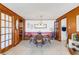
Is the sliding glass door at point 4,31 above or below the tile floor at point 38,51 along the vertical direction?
above

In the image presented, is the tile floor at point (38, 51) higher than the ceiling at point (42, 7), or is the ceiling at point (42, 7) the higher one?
the ceiling at point (42, 7)

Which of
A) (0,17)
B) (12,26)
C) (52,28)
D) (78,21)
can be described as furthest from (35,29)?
(0,17)

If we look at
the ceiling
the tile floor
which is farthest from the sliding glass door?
the ceiling

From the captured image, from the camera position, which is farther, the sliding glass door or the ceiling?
the sliding glass door

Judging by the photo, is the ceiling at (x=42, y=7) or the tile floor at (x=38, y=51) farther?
the tile floor at (x=38, y=51)

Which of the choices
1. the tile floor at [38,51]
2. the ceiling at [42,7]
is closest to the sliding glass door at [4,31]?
the tile floor at [38,51]

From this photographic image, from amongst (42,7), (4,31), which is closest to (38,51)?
(4,31)

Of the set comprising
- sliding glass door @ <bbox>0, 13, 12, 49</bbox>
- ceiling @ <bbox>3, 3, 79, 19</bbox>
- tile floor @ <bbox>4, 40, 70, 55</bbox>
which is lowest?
tile floor @ <bbox>4, 40, 70, 55</bbox>

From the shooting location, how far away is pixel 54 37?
1065 cm

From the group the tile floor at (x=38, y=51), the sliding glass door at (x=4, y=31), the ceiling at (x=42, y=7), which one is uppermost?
the ceiling at (x=42, y=7)

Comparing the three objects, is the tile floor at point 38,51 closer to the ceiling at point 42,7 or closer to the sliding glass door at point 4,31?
the sliding glass door at point 4,31

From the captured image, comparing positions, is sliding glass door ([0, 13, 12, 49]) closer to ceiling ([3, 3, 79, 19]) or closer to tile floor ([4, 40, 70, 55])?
tile floor ([4, 40, 70, 55])

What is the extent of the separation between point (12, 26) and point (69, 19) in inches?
128
